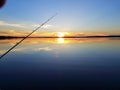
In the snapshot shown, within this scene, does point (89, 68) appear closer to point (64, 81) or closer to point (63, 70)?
point (63, 70)

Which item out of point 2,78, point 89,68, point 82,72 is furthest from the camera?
point 89,68

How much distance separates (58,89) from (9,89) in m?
2.13

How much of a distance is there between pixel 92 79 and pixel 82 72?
172cm

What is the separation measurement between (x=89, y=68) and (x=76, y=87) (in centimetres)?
434

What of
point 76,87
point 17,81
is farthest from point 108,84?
point 17,81

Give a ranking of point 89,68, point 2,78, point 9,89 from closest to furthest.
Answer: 1. point 9,89
2. point 2,78
3. point 89,68

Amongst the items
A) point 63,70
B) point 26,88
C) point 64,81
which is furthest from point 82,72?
point 26,88

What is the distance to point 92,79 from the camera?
11.2 m

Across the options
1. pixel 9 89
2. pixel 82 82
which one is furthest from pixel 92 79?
pixel 9 89

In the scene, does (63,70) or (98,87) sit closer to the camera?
(98,87)

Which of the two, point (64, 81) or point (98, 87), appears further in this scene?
point (64, 81)

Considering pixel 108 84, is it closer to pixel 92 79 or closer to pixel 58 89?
pixel 92 79

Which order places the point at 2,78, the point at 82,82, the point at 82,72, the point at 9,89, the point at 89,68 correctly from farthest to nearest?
the point at 89,68 → the point at 82,72 → the point at 2,78 → the point at 82,82 → the point at 9,89

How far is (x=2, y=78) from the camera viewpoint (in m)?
11.7
